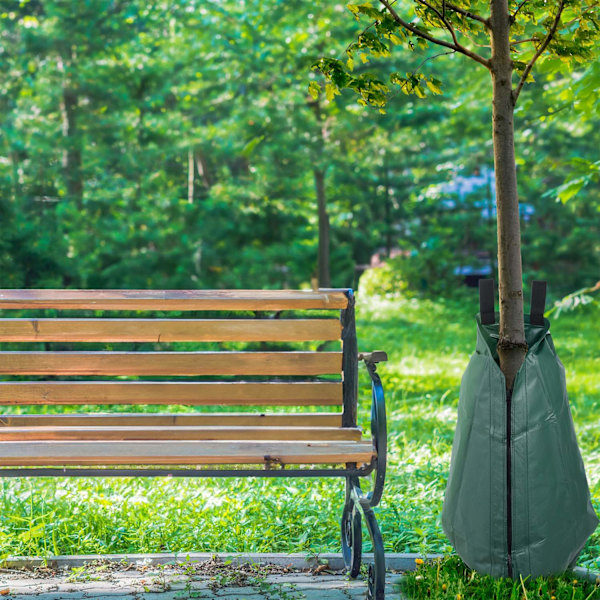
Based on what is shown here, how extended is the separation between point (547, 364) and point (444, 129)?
1577cm

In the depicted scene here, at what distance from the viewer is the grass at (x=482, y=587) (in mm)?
2516

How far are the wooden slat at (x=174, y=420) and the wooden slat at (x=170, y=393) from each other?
0.05m

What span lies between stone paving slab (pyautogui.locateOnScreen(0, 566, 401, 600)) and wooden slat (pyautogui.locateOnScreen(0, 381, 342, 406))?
632mm

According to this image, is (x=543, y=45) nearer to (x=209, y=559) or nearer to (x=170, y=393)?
(x=170, y=393)

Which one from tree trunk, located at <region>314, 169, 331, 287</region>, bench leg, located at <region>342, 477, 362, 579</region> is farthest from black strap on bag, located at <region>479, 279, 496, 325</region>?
tree trunk, located at <region>314, 169, 331, 287</region>

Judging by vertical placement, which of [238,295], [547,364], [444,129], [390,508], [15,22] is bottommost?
[390,508]

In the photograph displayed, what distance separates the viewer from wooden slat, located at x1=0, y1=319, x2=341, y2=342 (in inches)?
121

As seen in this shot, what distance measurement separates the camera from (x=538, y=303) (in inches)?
105

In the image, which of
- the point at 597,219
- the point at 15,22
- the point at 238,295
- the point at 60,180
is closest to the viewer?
the point at 238,295

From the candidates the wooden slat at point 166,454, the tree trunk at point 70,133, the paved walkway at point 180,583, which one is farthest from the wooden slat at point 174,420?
the tree trunk at point 70,133

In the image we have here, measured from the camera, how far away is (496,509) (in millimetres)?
2525

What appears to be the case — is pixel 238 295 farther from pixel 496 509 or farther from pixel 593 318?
pixel 593 318

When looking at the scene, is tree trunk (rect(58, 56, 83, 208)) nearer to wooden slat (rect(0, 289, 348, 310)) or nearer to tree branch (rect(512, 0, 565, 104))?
wooden slat (rect(0, 289, 348, 310))

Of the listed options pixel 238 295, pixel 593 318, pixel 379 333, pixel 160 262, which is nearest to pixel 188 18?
pixel 160 262
